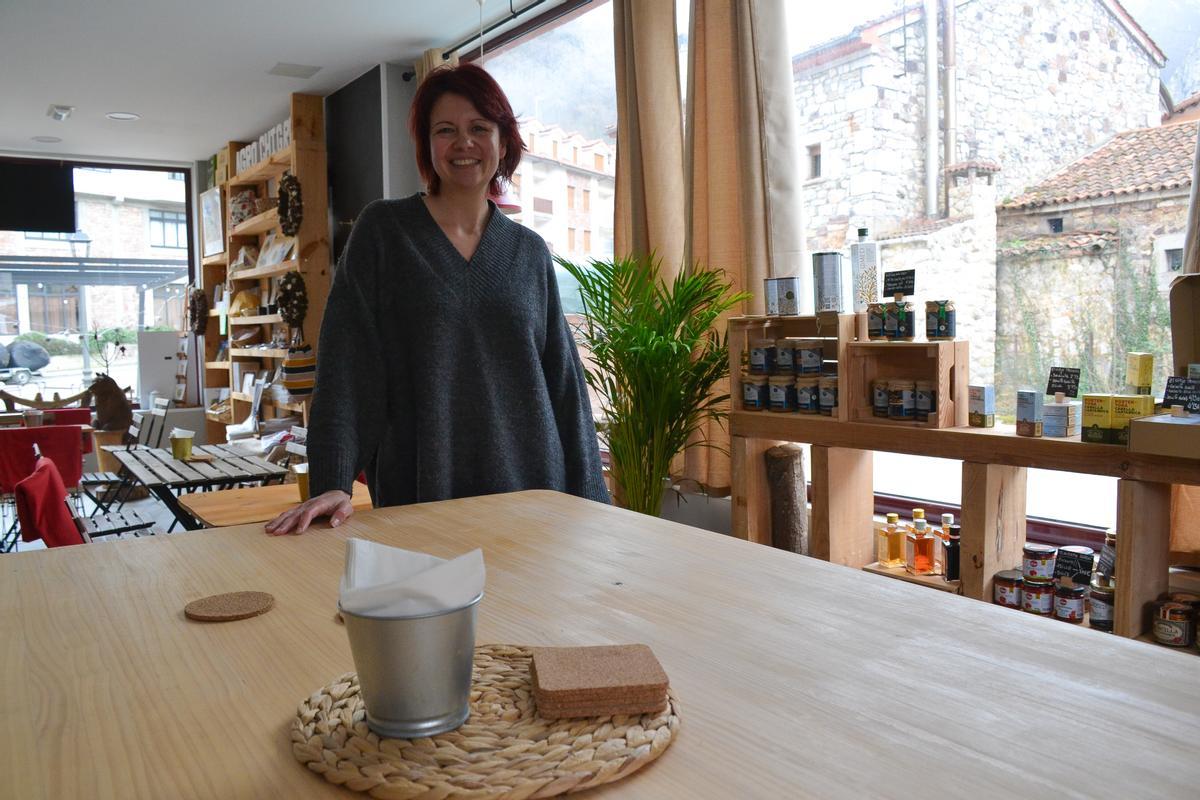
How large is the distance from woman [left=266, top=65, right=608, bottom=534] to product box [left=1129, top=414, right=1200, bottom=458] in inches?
46.4

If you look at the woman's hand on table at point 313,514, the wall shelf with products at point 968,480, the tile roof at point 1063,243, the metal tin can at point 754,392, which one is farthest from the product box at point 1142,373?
the woman's hand on table at point 313,514

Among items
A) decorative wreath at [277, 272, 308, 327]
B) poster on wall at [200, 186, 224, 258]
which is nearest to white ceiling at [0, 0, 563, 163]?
poster on wall at [200, 186, 224, 258]

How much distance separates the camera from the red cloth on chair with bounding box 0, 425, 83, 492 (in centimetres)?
437

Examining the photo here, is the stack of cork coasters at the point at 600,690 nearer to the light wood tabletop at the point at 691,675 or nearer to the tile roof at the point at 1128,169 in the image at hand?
the light wood tabletop at the point at 691,675

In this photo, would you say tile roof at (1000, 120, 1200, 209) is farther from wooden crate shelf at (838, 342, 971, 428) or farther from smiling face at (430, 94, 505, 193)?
smiling face at (430, 94, 505, 193)

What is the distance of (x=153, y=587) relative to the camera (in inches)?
42.4

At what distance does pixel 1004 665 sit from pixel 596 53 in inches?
167

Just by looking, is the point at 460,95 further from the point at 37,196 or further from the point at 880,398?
the point at 37,196

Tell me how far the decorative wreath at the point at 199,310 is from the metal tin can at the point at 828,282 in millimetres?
6935

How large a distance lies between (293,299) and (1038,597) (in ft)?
17.1

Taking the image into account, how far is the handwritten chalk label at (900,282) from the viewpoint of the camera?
8.11ft

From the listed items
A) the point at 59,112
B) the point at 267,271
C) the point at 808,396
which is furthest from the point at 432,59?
the point at 808,396

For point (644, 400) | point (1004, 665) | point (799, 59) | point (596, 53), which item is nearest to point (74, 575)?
point (1004, 665)

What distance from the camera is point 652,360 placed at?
3127mm
